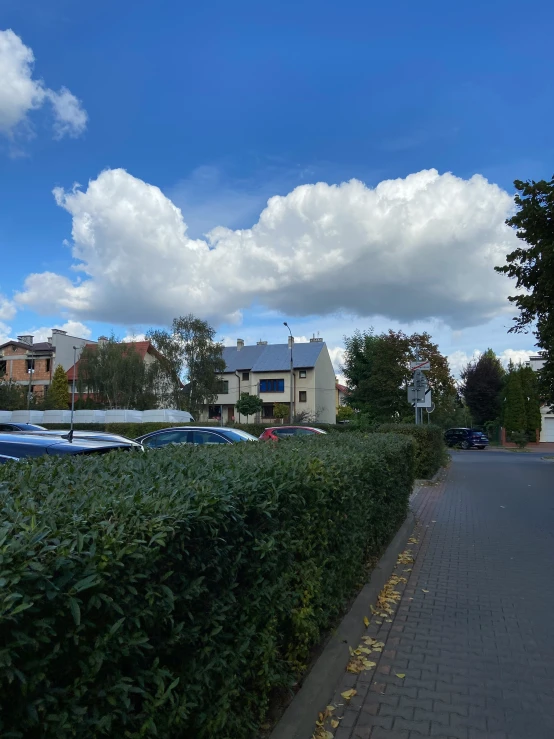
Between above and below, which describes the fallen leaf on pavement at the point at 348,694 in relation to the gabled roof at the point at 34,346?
below

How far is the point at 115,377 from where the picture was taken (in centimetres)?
4850

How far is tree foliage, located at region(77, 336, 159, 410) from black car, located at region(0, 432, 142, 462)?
42.3 m

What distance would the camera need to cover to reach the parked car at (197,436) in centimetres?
1531

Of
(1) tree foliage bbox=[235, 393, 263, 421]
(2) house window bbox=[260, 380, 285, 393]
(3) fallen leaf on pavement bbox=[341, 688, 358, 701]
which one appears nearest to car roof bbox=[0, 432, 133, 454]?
(3) fallen leaf on pavement bbox=[341, 688, 358, 701]

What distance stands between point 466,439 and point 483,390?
59.7 ft

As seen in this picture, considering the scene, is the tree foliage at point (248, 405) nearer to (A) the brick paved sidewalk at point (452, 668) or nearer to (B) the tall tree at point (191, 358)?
(B) the tall tree at point (191, 358)

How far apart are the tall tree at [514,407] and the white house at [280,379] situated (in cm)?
1767

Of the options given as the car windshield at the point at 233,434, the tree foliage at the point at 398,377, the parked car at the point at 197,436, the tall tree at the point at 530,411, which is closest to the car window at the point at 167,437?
the parked car at the point at 197,436

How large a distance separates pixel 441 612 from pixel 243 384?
5958cm

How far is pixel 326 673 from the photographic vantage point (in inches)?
157

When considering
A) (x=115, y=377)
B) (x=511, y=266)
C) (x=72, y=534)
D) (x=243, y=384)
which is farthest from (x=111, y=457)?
(x=243, y=384)

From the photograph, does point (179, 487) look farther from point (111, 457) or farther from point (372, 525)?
point (372, 525)

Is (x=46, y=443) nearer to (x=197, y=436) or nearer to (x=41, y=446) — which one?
(x=41, y=446)

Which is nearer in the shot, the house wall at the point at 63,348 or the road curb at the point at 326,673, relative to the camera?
the road curb at the point at 326,673
